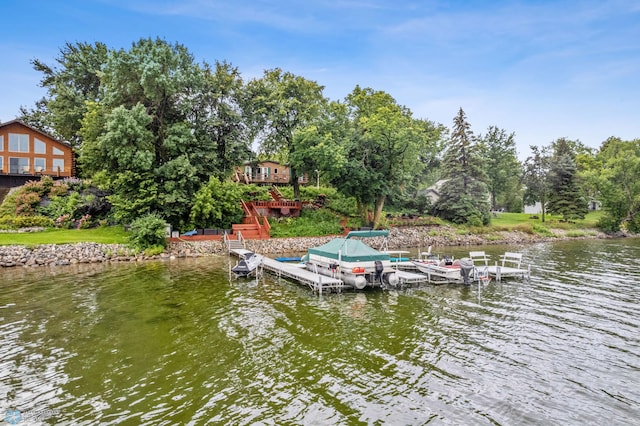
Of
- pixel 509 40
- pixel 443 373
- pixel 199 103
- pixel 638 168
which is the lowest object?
pixel 443 373

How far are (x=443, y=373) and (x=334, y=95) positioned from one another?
34137mm

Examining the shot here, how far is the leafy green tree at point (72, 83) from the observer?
1528 inches

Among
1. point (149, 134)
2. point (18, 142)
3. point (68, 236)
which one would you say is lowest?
point (68, 236)

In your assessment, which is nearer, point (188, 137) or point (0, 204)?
point (188, 137)

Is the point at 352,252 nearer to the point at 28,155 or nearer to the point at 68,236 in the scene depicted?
the point at 68,236

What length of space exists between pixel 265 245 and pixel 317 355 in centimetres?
2180

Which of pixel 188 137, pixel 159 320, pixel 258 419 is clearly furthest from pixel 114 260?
pixel 258 419

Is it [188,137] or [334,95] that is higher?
[334,95]

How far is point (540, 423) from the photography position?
252 inches

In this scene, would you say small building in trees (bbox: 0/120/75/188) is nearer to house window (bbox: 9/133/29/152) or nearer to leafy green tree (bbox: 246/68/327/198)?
house window (bbox: 9/133/29/152)

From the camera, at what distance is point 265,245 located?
30.8 m

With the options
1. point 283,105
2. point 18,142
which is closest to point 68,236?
point 18,142

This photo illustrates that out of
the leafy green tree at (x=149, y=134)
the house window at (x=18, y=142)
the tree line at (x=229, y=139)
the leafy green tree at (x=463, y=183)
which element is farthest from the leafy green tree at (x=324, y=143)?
the house window at (x=18, y=142)

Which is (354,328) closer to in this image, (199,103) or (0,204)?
(199,103)
